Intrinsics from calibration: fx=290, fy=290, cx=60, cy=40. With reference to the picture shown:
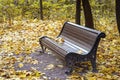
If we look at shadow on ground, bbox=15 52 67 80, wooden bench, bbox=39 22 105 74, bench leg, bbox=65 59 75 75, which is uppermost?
wooden bench, bbox=39 22 105 74

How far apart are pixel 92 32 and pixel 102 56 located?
5.05 ft

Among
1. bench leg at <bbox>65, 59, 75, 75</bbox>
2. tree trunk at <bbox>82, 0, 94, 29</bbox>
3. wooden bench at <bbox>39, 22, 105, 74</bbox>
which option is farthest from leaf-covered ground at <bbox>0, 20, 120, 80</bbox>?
tree trunk at <bbox>82, 0, 94, 29</bbox>

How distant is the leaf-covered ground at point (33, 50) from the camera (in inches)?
260

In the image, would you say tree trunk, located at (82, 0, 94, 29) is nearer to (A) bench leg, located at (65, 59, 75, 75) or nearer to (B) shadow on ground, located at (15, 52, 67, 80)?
(B) shadow on ground, located at (15, 52, 67, 80)

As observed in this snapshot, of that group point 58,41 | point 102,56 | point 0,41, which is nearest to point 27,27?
point 0,41

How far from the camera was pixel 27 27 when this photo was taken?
44.3 feet

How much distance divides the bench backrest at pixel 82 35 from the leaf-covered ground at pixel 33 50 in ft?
2.22

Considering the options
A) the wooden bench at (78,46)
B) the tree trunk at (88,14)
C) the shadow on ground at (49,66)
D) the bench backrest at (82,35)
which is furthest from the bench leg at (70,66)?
the tree trunk at (88,14)

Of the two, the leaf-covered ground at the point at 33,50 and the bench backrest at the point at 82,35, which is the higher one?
the bench backrest at the point at 82,35

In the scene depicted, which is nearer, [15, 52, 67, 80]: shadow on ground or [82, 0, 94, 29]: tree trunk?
[15, 52, 67, 80]: shadow on ground

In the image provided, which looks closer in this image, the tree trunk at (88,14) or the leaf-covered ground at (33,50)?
the leaf-covered ground at (33,50)

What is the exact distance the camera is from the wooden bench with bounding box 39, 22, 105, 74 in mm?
6660

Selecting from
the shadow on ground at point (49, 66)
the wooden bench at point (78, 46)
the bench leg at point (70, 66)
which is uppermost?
the wooden bench at point (78, 46)

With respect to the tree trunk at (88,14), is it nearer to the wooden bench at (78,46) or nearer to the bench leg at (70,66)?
the wooden bench at (78,46)
